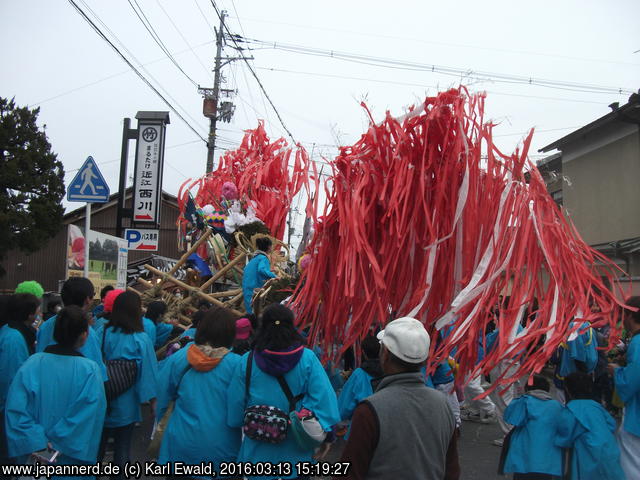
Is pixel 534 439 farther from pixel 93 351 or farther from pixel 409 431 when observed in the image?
pixel 93 351

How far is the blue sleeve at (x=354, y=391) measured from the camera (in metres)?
3.97

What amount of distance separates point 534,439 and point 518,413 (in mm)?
180

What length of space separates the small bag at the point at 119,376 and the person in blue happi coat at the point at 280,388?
3.50ft

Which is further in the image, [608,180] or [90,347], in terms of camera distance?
[608,180]

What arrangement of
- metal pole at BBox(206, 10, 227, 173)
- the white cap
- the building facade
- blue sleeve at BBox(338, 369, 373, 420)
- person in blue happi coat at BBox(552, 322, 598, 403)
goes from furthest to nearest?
metal pole at BBox(206, 10, 227, 173), the building facade, person in blue happi coat at BBox(552, 322, 598, 403), blue sleeve at BBox(338, 369, 373, 420), the white cap

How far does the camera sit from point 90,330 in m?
3.43

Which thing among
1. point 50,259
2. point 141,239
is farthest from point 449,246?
point 50,259

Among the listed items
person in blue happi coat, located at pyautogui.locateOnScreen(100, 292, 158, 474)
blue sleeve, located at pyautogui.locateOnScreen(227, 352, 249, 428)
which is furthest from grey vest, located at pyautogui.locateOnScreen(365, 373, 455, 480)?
person in blue happi coat, located at pyautogui.locateOnScreen(100, 292, 158, 474)

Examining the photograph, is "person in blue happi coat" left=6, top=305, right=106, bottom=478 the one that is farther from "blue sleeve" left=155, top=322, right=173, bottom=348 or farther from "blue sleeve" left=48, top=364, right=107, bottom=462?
"blue sleeve" left=155, top=322, right=173, bottom=348

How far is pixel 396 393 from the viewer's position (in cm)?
203

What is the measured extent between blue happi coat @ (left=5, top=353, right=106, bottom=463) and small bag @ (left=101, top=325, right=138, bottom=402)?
54 centimetres

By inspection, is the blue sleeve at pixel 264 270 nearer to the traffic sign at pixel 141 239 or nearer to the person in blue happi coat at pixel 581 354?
the person in blue happi coat at pixel 581 354

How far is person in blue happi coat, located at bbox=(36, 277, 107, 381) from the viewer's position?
338 cm

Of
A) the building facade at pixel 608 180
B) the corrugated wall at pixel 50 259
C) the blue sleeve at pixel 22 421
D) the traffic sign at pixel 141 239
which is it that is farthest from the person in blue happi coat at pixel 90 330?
the corrugated wall at pixel 50 259
